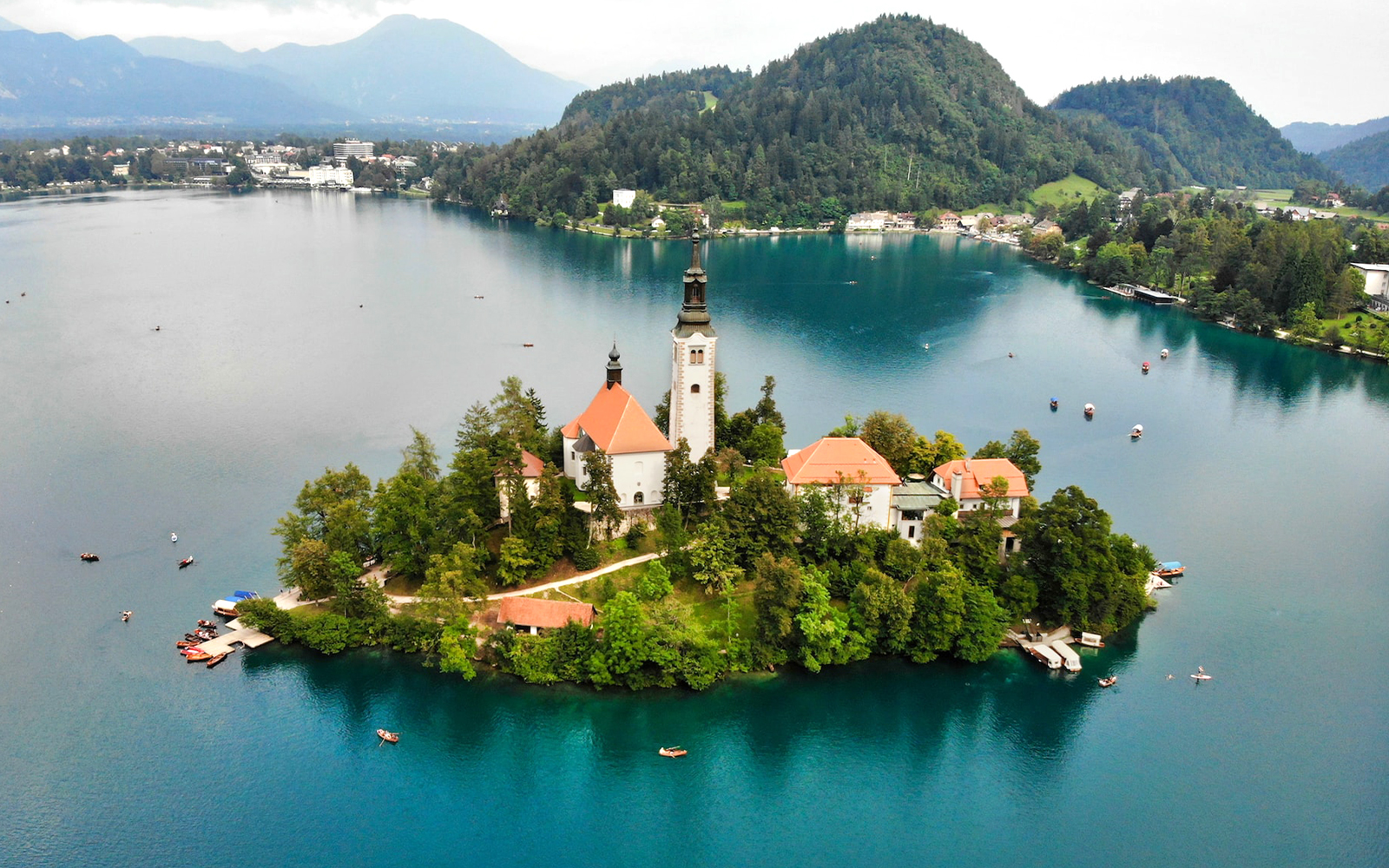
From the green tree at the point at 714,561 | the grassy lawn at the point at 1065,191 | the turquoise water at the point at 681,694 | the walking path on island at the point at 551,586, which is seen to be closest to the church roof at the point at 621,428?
the walking path on island at the point at 551,586

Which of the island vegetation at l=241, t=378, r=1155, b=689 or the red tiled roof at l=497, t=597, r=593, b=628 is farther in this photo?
the red tiled roof at l=497, t=597, r=593, b=628

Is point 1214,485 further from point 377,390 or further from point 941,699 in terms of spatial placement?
point 377,390

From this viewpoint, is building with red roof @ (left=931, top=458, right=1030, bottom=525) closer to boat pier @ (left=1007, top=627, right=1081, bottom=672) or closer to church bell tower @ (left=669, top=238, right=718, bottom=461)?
boat pier @ (left=1007, top=627, right=1081, bottom=672)

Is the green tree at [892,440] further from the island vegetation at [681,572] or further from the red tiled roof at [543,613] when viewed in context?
the red tiled roof at [543,613]

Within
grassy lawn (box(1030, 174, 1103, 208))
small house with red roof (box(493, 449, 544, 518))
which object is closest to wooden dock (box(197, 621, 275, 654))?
small house with red roof (box(493, 449, 544, 518))

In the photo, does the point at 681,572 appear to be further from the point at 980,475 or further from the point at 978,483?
the point at 980,475

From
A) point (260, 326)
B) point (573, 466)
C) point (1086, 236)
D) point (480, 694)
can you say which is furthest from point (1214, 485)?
point (1086, 236)
